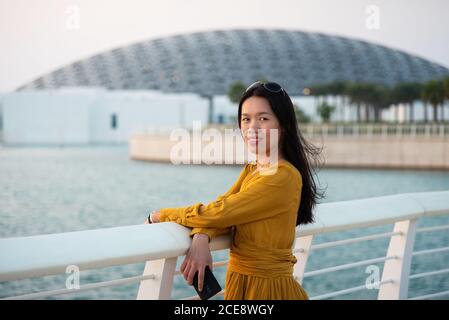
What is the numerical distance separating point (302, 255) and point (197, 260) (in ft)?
2.12

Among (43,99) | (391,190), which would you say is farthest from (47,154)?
(391,190)

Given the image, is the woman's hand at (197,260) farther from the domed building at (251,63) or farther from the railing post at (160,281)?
the domed building at (251,63)

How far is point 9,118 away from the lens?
51375 millimetres

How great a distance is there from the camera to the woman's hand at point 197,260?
174 centimetres

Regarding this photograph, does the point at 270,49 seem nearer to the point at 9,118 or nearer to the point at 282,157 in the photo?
the point at 9,118

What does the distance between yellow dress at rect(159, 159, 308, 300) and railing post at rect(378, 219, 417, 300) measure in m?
0.80

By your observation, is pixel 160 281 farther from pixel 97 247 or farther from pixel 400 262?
pixel 400 262

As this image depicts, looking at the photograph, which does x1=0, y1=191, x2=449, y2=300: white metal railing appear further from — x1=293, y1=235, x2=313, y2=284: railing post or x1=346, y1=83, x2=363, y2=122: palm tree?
x1=346, y1=83, x2=363, y2=122: palm tree

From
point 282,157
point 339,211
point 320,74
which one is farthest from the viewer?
point 320,74

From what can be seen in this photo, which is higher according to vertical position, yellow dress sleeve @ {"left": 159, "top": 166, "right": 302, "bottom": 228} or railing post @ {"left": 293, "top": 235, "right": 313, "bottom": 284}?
yellow dress sleeve @ {"left": 159, "top": 166, "right": 302, "bottom": 228}

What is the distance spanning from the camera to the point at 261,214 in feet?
5.99

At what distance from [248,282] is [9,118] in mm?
52002

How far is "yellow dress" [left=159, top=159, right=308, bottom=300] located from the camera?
1809 mm

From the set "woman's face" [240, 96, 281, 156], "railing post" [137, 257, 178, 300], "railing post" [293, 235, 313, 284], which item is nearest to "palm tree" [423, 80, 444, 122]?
"railing post" [293, 235, 313, 284]
